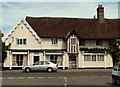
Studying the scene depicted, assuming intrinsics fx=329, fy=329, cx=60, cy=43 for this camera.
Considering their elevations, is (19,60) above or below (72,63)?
above

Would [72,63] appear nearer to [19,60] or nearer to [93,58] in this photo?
[93,58]

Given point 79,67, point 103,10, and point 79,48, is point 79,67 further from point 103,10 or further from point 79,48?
point 103,10

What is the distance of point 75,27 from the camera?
55.2 metres

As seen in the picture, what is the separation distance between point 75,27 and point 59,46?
4.65 meters

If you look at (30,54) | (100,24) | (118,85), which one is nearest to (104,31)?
(100,24)

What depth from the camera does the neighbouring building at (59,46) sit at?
52.2 metres

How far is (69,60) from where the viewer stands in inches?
2087

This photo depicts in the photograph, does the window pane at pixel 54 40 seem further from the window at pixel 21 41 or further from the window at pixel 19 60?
the window at pixel 19 60

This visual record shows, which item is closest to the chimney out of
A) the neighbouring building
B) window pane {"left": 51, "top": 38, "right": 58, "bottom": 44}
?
the neighbouring building

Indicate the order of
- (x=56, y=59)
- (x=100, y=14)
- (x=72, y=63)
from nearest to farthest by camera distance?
(x=56, y=59) < (x=72, y=63) < (x=100, y=14)

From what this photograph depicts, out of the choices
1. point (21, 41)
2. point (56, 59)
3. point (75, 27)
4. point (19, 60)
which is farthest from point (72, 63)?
point (21, 41)

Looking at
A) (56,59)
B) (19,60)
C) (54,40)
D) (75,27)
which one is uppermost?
(75,27)

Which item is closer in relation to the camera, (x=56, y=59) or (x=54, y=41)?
(x=56, y=59)

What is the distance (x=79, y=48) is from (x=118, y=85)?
31.3m
